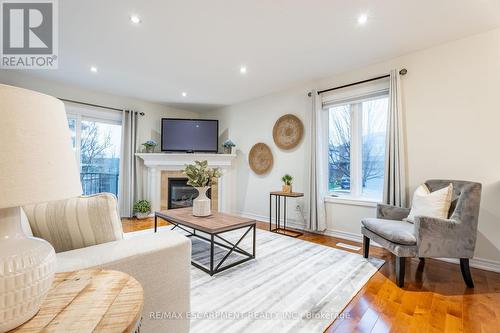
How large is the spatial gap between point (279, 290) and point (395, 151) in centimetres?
217

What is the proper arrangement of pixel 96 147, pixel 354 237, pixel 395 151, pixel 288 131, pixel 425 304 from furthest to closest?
pixel 96 147 < pixel 288 131 < pixel 354 237 < pixel 395 151 < pixel 425 304

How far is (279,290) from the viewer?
6.44ft

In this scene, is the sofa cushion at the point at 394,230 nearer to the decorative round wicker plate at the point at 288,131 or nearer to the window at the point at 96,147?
the decorative round wicker plate at the point at 288,131

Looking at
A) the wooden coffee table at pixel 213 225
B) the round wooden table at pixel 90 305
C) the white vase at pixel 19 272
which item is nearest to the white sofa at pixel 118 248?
the round wooden table at pixel 90 305

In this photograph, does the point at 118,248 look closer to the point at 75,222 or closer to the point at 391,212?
the point at 75,222

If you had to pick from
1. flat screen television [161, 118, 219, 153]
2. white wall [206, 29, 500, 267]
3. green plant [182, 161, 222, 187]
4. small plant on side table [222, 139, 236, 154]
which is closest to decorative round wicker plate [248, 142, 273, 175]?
small plant on side table [222, 139, 236, 154]

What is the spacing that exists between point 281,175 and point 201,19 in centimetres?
281

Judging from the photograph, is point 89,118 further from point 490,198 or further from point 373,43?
point 490,198

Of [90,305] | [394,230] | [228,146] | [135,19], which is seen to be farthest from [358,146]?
[90,305]

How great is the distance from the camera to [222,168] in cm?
509

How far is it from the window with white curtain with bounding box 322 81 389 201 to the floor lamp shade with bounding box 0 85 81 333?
3476 mm

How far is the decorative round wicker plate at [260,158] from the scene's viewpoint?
14.8ft

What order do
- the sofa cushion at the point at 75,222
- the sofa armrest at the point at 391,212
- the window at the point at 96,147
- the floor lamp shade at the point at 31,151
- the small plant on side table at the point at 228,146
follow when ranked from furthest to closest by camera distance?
the small plant on side table at the point at 228,146 → the window at the point at 96,147 → the sofa armrest at the point at 391,212 → the sofa cushion at the point at 75,222 → the floor lamp shade at the point at 31,151

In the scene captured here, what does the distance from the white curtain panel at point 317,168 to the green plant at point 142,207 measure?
10.4ft
